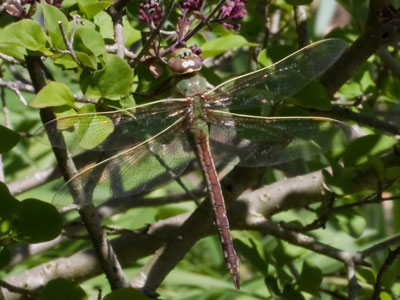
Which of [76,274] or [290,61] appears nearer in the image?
[290,61]

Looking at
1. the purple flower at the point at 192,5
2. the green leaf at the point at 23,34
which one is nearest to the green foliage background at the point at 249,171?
the green leaf at the point at 23,34

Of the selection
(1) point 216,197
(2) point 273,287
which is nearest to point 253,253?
(2) point 273,287

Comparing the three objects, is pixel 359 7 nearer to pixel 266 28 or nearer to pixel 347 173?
pixel 266 28

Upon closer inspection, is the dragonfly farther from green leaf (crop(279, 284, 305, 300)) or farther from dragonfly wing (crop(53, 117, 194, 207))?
green leaf (crop(279, 284, 305, 300))

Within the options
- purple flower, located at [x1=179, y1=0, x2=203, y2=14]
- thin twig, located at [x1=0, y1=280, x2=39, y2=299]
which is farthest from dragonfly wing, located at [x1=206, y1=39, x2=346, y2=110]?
thin twig, located at [x1=0, y1=280, x2=39, y2=299]

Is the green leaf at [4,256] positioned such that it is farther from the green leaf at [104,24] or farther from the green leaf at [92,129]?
the green leaf at [104,24]

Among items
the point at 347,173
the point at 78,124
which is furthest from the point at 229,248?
the point at 78,124

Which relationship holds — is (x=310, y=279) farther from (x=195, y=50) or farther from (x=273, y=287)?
(x=195, y=50)
